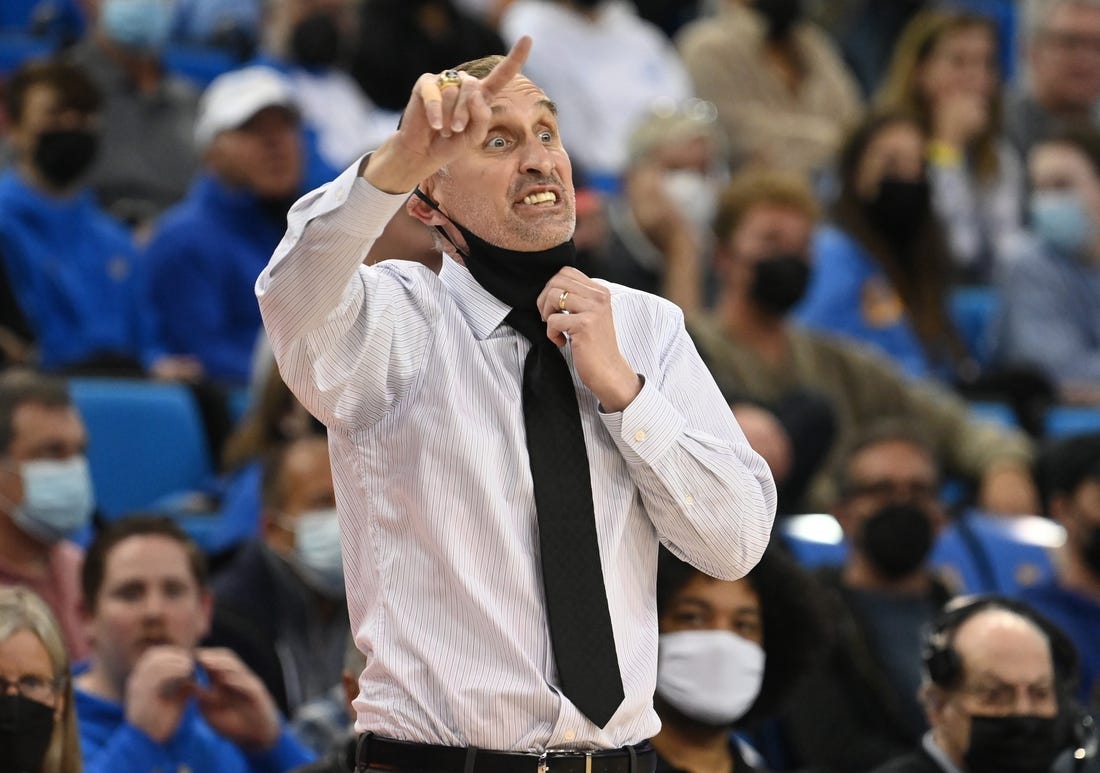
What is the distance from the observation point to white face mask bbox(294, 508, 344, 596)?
5207 millimetres

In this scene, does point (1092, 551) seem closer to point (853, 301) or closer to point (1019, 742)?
point (1019, 742)

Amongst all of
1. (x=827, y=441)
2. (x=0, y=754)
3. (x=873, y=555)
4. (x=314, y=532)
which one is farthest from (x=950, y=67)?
(x=0, y=754)

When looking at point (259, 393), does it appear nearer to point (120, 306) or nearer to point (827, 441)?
point (120, 306)

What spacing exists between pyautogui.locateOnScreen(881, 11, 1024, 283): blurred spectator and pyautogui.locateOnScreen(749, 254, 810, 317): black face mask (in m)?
1.92

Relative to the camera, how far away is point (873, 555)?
5.38 m

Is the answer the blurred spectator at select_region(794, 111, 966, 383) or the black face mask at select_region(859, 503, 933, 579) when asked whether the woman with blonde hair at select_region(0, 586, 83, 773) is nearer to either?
the black face mask at select_region(859, 503, 933, 579)

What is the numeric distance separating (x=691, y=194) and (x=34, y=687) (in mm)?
4566

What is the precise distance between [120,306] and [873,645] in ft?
9.70

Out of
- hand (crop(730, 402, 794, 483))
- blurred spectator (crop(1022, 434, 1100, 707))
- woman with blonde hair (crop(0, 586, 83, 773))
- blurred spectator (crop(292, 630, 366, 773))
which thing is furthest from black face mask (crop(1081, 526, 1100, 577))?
woman with blonde hair (crop(0, 586, 83, 773))

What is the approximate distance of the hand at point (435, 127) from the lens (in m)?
2.47

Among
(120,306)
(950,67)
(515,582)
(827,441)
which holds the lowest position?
(515,582)

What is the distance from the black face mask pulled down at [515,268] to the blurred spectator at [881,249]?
4515mm

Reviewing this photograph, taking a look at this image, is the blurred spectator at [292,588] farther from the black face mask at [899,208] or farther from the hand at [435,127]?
the black face mask at [899,208]

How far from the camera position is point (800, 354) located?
645 centimetres
